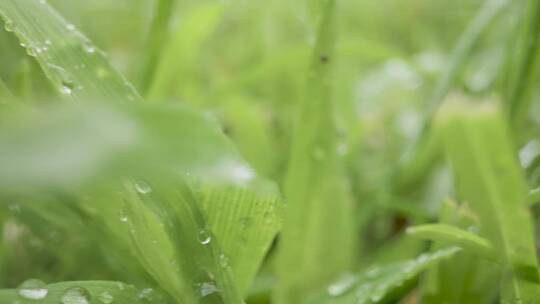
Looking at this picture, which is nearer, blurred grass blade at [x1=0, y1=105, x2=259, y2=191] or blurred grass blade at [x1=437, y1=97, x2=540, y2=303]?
blurred grass blade at [x1=0, y1=105, x2=259, y2=191]

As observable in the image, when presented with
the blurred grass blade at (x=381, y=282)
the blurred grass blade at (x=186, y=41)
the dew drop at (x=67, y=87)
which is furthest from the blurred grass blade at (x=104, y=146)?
the blurred grass blade at (x=186, y=41)

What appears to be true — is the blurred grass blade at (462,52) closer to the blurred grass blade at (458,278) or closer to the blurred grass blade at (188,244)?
the blurred grass blade at (458,278)

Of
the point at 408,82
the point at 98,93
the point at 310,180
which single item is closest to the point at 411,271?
the point at 310,180

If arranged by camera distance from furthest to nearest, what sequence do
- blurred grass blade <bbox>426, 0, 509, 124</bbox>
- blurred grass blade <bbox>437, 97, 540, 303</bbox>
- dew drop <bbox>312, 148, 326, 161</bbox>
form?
blurred grass blade <bbox>426, 0, 509, 124</bbox> → dew drop <bbox>312, 148, 326, 161</bbox> → blurred grass blade <bbox>437, 97, 540, 303</bbox>

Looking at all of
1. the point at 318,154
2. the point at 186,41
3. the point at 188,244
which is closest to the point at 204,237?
the point at 188,244

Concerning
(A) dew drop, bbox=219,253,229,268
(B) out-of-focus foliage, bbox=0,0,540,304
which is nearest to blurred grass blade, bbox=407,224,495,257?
(B) out-of-focus foliage, bbox=0,0,540,304

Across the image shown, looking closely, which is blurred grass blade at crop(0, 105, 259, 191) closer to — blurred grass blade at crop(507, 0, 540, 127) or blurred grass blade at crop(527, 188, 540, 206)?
blurred grass blade at crop(527, 188, 540, 206)

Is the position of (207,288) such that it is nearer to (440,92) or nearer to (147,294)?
(147,294)
